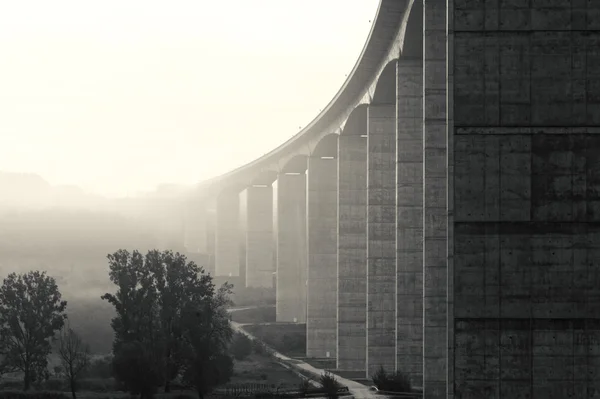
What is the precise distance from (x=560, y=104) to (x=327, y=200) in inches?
1855

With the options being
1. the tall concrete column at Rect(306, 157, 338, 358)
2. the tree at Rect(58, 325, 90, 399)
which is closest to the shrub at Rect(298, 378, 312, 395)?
the tree at Rect(58, 325, 90, 399)

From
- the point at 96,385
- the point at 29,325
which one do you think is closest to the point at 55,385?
the point at 96,385

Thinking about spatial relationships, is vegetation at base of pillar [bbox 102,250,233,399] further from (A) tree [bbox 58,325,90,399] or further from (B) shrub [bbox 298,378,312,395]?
(B) shrub [bbox 298,378,312,395]

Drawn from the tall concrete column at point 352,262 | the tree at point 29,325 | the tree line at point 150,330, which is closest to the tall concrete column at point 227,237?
the tall concrete column at point 352,262

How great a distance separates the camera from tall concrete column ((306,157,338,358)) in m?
83.4

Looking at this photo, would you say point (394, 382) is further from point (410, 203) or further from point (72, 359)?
point (72, 359)

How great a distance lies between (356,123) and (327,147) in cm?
1261

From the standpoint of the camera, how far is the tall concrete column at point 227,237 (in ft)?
486

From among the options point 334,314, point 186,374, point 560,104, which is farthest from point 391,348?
point 560,104

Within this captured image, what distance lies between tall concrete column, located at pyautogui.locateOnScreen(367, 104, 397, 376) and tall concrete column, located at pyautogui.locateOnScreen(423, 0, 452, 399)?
51.1ft

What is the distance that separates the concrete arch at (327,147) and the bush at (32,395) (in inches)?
1435

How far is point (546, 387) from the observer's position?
37.7 meters

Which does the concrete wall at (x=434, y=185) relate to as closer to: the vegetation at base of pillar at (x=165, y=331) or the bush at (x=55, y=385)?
the vegetation at base of pillar at (x=165, y=331)

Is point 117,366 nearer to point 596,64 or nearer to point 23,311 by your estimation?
point 23,311
